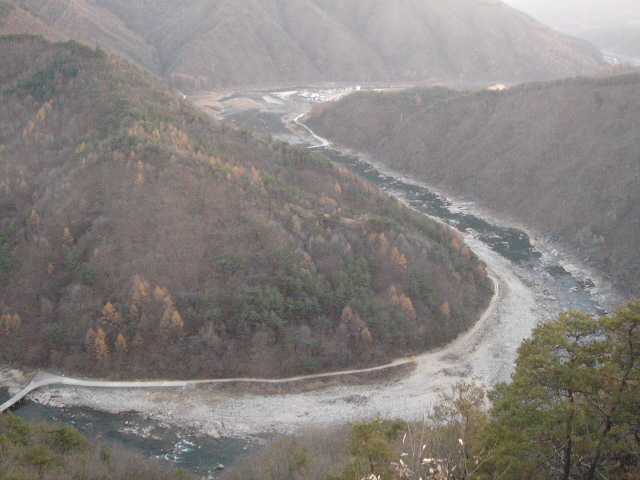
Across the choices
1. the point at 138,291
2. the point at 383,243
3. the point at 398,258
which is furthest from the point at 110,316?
the point at 398,258

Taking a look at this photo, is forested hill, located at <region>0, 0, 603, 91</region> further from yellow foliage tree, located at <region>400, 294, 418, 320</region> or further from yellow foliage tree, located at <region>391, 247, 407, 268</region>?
yellow foliage tree, located at <region>400, 294, 418, 320</region>

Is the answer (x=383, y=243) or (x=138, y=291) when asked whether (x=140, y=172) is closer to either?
(x=138, y=291)

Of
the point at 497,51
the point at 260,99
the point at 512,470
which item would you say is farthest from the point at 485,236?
the point at 497,51

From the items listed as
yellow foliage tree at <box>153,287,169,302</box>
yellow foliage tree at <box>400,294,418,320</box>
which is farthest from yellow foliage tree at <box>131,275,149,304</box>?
yellow foliage tree at <box>400,294,418,320</box>

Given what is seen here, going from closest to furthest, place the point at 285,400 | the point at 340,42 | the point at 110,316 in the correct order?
the point at 285,400 → the point at 110,316 → the point at 340,42

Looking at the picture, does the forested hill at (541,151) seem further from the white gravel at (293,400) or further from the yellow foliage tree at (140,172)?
the yellow foliage tree at (140,172)

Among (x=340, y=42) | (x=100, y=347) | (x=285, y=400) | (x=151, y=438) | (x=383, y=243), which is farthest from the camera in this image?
(x=340, y=42)

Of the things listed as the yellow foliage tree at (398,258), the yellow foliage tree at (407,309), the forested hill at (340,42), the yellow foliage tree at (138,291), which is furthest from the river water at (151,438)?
the forested hill at (340,42)
